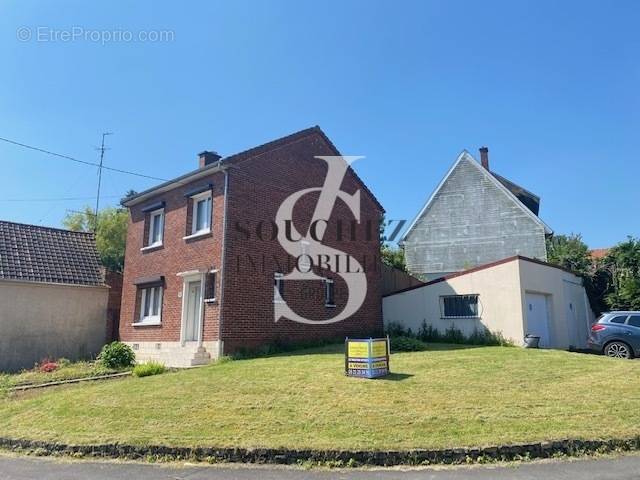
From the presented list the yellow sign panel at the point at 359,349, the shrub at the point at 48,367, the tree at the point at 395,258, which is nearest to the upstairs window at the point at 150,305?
the shrub at the point at 48,367

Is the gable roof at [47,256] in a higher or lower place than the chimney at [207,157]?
lower

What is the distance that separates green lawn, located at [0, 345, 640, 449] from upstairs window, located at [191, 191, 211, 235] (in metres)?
6.36

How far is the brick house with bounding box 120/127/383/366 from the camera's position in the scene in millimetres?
16266

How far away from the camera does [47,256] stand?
21.3 metres

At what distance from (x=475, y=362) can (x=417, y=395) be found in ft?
13.1

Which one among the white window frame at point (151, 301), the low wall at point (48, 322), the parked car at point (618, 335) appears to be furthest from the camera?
the low wall at point (48, 322)

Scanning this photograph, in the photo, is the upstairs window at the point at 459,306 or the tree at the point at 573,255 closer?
the upstairs window at the point at 459,306

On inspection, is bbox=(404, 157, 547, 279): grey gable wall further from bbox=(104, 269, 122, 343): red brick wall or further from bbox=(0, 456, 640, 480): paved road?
bbox=(0, 456, 640, 480): paved road

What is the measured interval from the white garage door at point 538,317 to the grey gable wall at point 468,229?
9.68 m

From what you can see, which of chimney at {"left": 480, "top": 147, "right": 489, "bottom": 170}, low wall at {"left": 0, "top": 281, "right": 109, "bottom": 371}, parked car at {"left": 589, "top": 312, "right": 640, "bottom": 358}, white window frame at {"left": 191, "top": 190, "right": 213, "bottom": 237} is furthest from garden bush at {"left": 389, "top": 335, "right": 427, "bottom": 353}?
chimney at {"left": 480, "top": 147, "right": 489, "bottom": 170}

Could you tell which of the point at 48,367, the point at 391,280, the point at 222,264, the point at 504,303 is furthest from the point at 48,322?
the point at 504,303

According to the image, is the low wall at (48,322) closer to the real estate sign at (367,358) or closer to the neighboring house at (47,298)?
the neighboring house at (47,298)

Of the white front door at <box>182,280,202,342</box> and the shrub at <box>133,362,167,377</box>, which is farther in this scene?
the white front door at <box>182,280,202,342</box>

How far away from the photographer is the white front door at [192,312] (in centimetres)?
1744
